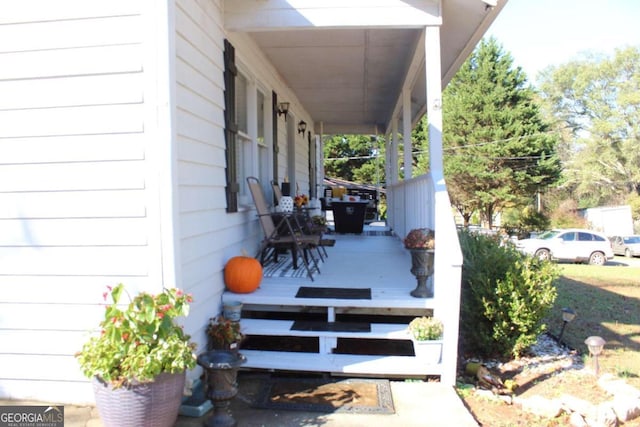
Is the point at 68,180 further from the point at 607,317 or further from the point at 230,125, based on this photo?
the point at 607,317

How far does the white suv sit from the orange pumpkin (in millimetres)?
13355

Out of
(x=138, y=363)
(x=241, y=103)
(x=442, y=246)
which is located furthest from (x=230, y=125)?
(x=138, y=363)

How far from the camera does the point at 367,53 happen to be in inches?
207

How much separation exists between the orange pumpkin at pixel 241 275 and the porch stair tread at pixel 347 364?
578mm

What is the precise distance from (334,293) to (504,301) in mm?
1395

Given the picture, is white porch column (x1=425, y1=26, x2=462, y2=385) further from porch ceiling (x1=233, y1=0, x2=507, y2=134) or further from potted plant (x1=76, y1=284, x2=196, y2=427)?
potted plant (x1=76, y1=284, x2=196, y2=427)

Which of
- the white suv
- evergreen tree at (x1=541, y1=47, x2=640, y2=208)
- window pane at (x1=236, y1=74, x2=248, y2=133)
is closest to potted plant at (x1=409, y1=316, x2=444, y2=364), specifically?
window pane at (x1=236, y1=74, x2=248, y2=133)

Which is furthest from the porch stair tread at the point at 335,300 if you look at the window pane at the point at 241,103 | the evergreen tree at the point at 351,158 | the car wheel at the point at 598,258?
the evergreen tree at the point at 351,158

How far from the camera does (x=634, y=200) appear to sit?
25.9 meters

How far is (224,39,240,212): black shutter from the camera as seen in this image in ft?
13.0

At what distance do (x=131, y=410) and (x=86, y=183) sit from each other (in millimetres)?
1326

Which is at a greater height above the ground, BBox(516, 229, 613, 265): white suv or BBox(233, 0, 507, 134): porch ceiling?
BBox(233, 0, 507, 134): porch ceiling

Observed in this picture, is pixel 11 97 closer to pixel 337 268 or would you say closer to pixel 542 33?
pixel 337 268

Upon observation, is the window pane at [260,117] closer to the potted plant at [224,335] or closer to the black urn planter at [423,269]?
the black urn planter at [423,269]
